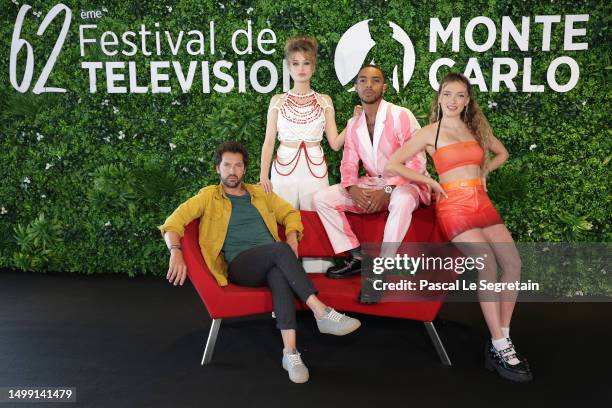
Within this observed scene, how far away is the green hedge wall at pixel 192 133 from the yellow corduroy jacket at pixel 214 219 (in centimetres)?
131

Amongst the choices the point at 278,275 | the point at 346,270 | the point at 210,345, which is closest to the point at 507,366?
the point at 346,270

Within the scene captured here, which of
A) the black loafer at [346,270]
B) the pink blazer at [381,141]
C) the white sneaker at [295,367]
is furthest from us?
the pink blazer at [381,141]

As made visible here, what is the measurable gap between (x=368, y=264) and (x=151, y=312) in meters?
1.72

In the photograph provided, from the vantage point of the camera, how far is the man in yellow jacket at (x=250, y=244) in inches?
126

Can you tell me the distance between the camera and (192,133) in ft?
16.5

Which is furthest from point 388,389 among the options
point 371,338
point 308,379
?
point 371,338

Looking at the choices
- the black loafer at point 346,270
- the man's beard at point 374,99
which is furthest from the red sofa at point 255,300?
the man's beard at point 374,99

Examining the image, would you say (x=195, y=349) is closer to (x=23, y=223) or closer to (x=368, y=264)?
(x=368, y=264)

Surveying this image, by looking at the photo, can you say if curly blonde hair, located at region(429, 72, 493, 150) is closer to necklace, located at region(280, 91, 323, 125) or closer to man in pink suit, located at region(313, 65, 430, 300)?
man in pink suit, located at region(313, 65, 430, 300)

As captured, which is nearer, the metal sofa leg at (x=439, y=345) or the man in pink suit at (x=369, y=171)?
the metal sofa leg at (x=439, y=345)

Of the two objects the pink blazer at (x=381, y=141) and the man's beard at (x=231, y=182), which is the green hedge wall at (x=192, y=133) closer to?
the pink blazer at (x=381, y=141)

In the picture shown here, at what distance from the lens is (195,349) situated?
3.64 m

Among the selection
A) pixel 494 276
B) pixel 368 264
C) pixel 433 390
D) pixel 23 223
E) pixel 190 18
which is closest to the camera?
pixel 433 390

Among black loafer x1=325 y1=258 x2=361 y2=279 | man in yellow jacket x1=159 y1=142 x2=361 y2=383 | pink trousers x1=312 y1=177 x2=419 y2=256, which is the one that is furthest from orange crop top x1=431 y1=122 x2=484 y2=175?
man in yellow jacket x1=159 y1=142 x2=361 y2=383
